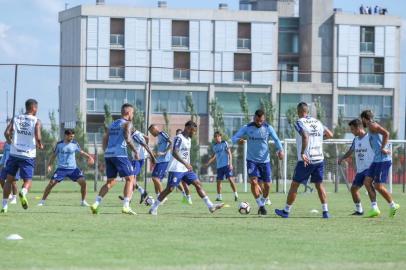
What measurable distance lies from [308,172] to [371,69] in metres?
78.3

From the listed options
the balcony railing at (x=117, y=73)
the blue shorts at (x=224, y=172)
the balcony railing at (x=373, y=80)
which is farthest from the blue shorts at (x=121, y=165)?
the balcony railing at (x=373, y=80)

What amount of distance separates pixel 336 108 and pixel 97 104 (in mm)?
19509

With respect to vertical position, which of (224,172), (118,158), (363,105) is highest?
(363,105)

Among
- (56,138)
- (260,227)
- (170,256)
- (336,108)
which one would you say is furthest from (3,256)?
(336,108)

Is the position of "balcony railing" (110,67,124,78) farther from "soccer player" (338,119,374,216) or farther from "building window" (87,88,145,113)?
"soccer player" (338,119,374,216)

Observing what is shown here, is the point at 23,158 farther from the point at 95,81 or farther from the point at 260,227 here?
the point at 95,81

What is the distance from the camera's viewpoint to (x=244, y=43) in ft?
317

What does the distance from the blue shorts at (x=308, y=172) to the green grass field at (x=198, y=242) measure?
756 millimetres

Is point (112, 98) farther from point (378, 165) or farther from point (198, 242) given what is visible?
point (198, 242)

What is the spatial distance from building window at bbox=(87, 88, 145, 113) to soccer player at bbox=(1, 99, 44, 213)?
66547 millimetres

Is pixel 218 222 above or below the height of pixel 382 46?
below

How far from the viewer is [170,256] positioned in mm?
14336

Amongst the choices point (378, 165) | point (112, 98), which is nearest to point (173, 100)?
point (112, 98)

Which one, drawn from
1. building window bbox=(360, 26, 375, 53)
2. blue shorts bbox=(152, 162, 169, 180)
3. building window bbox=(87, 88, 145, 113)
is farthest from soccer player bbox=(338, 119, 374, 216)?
building window bbox=(360, 26, 375, 53)
